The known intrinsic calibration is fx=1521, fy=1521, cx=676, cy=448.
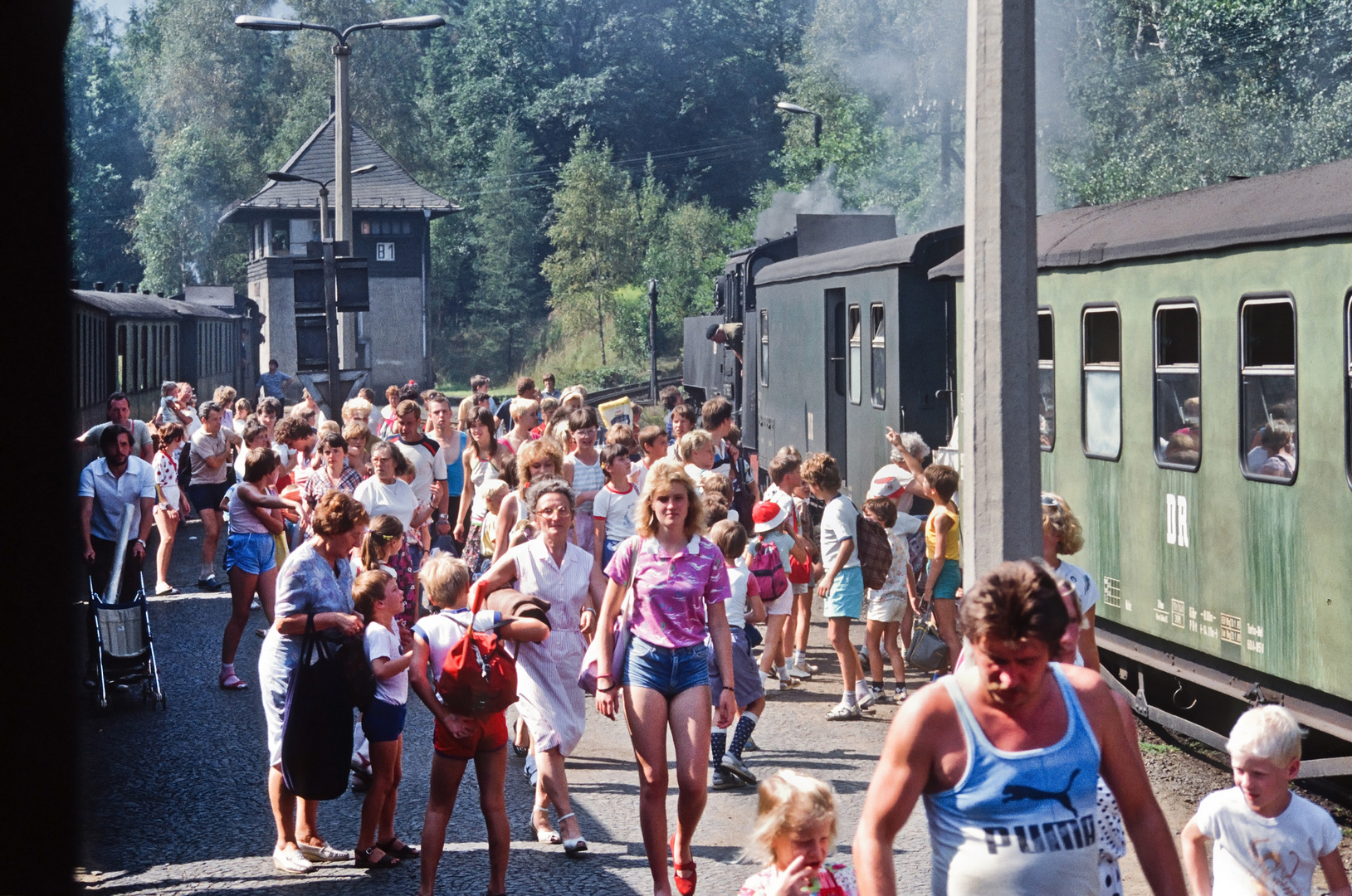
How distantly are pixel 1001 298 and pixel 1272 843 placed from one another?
7.32 feet

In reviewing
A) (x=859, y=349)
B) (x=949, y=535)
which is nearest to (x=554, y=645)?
(x=949, y=535)

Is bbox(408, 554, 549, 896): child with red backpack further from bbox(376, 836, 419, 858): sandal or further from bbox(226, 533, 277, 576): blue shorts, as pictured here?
bbox(226, 533, 277, 576): blue shorts

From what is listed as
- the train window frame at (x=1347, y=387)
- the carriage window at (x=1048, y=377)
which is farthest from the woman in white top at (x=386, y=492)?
the train window frame at (x=1347, y=387)

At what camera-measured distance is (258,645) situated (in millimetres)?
12109

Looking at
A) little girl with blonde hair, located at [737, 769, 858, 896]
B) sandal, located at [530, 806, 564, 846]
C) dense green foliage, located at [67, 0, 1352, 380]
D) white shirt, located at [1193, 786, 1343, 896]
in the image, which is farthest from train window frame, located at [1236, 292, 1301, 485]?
dense green foliage, located at [67, 0, 1352, 380]

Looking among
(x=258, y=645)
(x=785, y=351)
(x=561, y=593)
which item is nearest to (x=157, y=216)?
(x=785, y=351)

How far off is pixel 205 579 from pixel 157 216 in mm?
58662

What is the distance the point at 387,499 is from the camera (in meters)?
9.92

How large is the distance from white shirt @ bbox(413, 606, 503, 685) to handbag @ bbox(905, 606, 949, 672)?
13.8 ft

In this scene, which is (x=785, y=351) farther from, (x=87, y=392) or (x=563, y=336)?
(x=563, y=336)

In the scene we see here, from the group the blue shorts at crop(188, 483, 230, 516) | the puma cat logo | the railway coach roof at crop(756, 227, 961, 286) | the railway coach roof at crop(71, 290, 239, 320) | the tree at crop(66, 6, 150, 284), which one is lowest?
the puma cat logo

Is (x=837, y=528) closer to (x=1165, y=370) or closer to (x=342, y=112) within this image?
(x=1165, y=370)

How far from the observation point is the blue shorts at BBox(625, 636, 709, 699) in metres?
6.22

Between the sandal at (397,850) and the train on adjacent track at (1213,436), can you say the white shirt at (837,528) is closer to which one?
the train on adjacent track at (1213,436)
